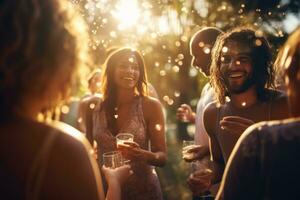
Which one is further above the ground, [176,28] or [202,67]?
[176,28]

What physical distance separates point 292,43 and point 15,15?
1.18 meters

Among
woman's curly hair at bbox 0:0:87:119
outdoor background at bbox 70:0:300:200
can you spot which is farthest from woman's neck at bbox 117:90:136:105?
outdoor background at bbox 70:0:300:200

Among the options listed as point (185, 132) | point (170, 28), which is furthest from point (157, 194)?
point (185, 132)

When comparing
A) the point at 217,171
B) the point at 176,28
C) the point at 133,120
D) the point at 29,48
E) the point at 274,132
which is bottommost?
the point at 217,171

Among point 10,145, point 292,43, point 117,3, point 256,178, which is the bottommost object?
point 256,178

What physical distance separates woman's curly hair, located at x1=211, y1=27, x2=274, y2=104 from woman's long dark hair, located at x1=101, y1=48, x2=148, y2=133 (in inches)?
33.9

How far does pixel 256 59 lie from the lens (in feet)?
13.9

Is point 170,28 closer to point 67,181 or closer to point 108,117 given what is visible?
point 108,117

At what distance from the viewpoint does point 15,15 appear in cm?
177

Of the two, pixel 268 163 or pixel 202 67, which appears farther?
pixel 202 67

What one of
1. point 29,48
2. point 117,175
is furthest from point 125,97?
point 29,48

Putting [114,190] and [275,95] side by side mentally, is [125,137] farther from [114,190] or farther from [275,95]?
[275,95]

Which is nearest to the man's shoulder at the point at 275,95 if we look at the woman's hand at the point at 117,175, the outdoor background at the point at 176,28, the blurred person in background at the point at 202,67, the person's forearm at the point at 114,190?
the blurred person in background at the point at 202,67

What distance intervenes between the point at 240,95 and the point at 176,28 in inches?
506
